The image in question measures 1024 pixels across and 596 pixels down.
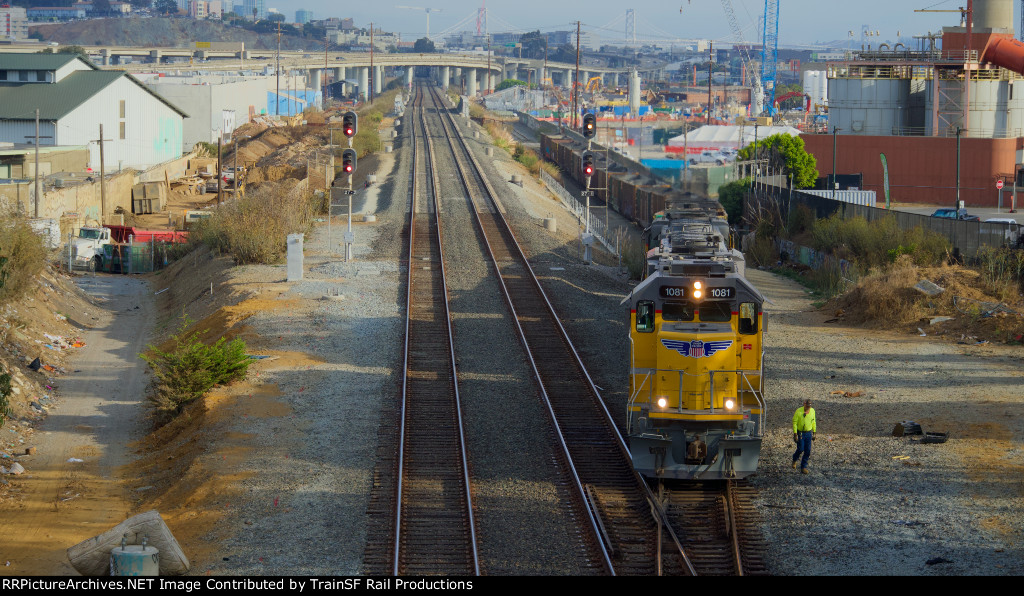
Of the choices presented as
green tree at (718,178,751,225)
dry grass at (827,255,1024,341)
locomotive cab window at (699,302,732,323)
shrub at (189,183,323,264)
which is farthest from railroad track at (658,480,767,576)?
green tree at (718,178,751,225)

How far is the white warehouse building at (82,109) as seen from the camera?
64.7 meters

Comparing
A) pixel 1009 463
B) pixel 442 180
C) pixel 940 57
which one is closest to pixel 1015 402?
pixel 1009 463

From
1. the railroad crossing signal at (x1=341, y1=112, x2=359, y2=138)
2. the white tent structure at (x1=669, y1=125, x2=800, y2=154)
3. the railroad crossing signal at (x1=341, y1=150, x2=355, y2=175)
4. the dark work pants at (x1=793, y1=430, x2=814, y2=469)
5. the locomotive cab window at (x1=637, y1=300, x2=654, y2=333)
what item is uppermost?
the white tent structure at (x1=669, y1=125, x2=800, y2=154)

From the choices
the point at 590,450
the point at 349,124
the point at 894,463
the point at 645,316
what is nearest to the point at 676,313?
the point at 645,316

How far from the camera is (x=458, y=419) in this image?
1941 cm

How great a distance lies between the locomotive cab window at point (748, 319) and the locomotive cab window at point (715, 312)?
21 centimetres

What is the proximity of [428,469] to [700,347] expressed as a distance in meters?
4.97

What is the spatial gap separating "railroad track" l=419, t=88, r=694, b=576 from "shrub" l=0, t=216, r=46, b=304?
13870mm

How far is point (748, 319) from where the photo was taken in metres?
16.1

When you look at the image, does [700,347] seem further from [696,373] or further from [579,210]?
[579,210]

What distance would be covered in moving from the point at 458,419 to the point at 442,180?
38702 millimetres

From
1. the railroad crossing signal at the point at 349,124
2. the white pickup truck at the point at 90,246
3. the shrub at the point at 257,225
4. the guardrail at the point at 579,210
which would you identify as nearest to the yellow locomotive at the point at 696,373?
the railroad crossing signal at the point at 349,124

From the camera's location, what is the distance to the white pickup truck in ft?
140

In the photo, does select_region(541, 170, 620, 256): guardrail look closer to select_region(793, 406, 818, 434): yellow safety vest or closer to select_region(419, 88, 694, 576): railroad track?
select_region(419, 88, 694, 576): railroad track
